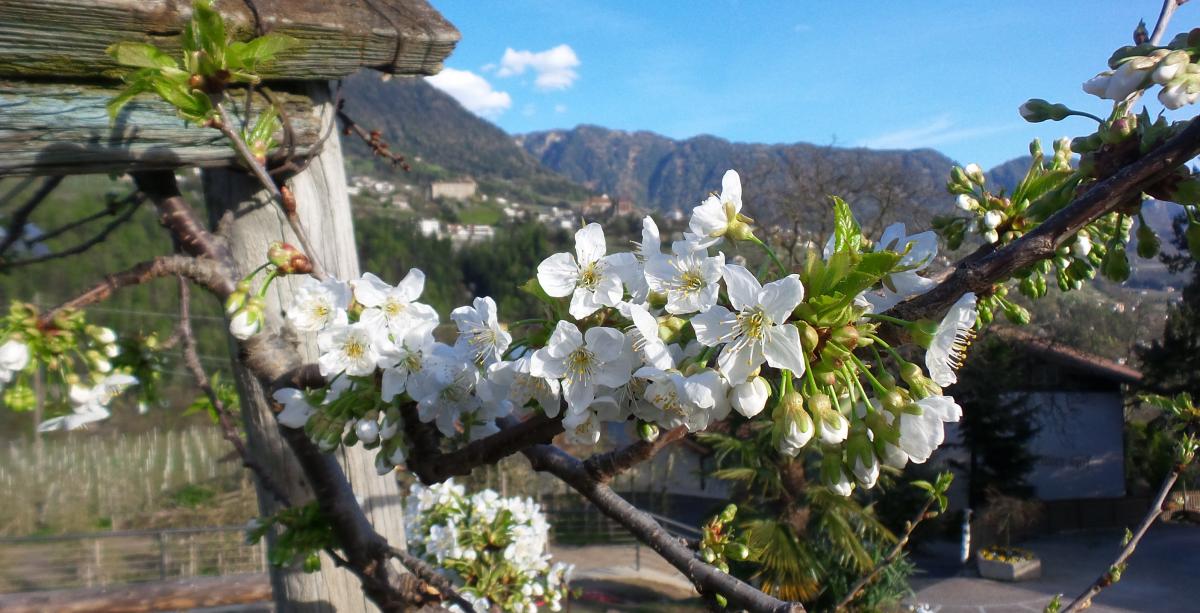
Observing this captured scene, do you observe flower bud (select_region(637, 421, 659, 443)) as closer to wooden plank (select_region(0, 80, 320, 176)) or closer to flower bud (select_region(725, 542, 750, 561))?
flower bud (select_region(725, 542, 750, 561))

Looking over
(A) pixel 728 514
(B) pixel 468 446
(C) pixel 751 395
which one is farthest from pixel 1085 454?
(C) pixel 751 395

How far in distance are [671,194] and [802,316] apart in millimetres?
75370

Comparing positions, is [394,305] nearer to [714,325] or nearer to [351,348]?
[351,348]

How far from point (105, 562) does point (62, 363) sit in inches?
375

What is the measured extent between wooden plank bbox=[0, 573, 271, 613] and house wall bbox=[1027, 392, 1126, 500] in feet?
67.3

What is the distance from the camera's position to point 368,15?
1.48m

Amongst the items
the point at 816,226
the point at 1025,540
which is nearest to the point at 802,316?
the point at 816,226

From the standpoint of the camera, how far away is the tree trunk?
1.59m

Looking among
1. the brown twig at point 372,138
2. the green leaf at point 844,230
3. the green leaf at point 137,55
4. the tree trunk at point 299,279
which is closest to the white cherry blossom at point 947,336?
the green leaf at point 844,230

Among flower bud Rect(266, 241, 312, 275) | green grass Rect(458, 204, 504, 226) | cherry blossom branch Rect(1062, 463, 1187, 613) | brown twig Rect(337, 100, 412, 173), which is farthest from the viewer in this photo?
green grass Rect(458, 204, 504, 226)

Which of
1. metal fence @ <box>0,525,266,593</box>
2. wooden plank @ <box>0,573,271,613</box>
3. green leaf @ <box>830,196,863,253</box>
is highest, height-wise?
green leaf @ <box>830,196,863,253</box>

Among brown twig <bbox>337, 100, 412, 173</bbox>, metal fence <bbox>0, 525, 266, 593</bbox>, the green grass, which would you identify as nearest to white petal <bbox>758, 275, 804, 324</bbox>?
brown twig <bbox>337, 100, 412, 173</bbox>

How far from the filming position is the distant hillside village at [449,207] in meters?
27.3

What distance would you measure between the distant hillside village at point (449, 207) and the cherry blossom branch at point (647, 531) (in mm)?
20690
